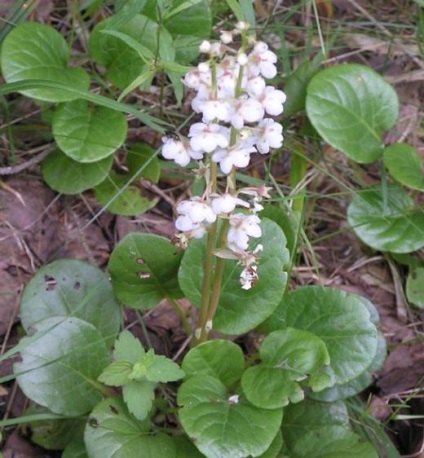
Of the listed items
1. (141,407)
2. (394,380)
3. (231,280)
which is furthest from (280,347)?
(394,380)

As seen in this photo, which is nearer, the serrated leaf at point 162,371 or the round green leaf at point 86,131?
the serrated leaf at point 162,371

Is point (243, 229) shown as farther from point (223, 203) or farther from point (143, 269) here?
point (143, 269)

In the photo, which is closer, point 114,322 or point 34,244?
point 114,322

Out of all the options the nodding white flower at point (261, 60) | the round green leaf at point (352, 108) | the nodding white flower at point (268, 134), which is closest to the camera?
the nodding white flower at point (261, 60)

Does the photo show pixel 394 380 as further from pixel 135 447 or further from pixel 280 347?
pixel 135 447

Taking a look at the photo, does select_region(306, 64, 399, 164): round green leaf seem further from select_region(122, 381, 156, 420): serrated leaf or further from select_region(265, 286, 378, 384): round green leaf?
select_region(122, 381, 156, 420): serrated leaf

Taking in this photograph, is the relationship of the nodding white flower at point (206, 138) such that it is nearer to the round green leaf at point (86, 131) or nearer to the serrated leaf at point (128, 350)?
the serrated leaf at point (128, 350)

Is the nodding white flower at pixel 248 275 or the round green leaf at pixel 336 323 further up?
the nodding white flower at pixel 248 275

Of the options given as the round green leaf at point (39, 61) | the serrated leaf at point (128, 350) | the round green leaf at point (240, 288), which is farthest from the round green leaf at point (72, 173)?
the serrated leaf at point (128, 350)
